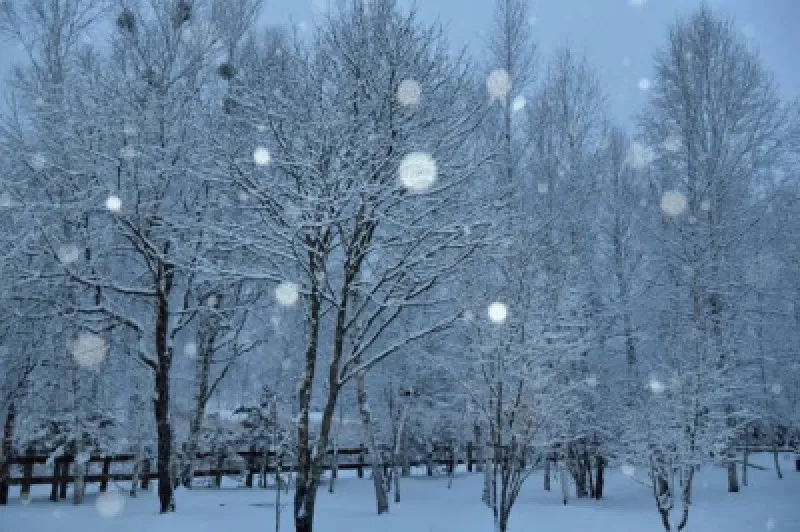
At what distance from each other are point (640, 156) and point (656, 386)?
9.38m

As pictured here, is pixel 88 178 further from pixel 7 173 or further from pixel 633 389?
pixel 633 389

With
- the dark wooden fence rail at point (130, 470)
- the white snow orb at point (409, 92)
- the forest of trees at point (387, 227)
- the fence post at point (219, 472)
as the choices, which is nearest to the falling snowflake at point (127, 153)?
the forest of trees at point (387, 227)

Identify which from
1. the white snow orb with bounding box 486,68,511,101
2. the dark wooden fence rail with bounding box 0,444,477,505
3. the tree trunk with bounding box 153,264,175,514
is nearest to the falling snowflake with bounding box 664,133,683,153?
the white snow orb with bounding box 486,68,511,101

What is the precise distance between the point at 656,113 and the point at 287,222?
14452 mm

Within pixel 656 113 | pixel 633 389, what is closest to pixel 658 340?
pixel 633 389

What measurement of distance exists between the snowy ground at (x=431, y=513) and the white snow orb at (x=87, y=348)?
279 centimetres

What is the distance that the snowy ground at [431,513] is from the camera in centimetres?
942

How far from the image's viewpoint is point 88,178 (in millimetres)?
10125

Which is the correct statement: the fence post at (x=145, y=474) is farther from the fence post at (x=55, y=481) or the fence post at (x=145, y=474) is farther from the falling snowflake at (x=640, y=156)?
the falling snowflake at (x=640, y=156)

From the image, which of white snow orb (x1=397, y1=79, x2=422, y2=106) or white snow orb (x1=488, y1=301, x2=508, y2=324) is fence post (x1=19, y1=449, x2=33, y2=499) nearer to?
white snow orb (x1=488, y1=301, x2=508, y2=324)

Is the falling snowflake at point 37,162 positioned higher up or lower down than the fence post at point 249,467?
higher up

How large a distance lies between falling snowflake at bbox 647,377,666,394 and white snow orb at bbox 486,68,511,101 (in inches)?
314

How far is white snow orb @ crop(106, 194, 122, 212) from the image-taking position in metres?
9.27

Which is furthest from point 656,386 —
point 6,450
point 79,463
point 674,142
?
point 6,450
